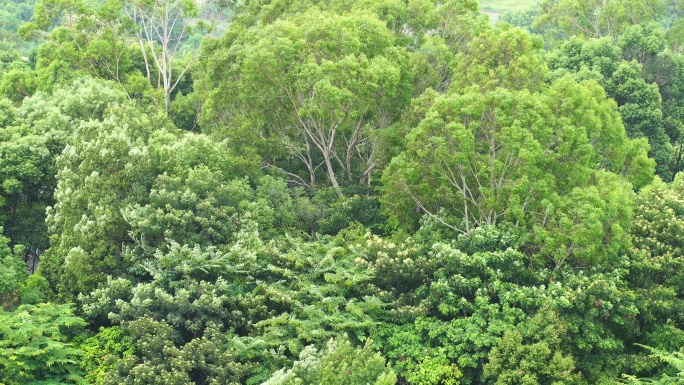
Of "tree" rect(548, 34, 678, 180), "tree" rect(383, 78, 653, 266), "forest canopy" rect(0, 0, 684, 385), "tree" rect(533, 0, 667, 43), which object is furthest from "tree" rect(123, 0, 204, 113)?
"tree" rect(533, 0, 667, 43)

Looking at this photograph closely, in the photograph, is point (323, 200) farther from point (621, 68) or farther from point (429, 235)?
point (621, 68)

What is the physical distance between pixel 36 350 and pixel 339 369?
7729 mm

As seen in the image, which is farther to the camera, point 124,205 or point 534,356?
point 124,205

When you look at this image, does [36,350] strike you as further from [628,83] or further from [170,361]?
[628,83]

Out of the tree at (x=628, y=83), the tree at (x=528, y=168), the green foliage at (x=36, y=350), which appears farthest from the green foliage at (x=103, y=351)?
the tree at (x=628, y=83)

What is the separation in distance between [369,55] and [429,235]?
7830 millimetres

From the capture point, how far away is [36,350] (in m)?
18.1

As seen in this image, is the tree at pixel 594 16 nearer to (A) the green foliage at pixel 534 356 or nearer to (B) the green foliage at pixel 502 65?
(B) the green foliage at pixel 502 65

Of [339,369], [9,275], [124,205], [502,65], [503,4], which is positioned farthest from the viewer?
[503,4]

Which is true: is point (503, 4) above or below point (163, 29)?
below

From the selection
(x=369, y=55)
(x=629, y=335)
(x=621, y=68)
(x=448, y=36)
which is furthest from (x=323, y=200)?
(x=621, y=68)

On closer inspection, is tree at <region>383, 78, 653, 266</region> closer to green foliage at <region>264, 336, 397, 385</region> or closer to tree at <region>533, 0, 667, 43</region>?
green foliage at <region>264, 336, 397, 385</region>

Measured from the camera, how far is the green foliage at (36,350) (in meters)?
17.7

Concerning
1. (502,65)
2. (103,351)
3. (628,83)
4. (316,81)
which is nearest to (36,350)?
(103,351)
